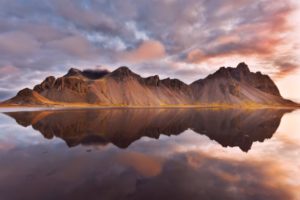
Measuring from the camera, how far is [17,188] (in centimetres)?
849

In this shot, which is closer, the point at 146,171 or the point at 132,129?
the point at 146,171

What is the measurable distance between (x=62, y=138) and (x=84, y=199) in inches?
589

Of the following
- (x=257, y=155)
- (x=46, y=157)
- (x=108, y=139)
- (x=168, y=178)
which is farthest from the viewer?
(x=108, y=139)

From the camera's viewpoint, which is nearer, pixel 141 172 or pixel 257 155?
pixel 141 172

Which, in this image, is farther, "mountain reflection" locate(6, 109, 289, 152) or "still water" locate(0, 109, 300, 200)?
"mountain reflection" locate(6, 109, 289, 152)

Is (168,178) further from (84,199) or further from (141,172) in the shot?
(84,199)

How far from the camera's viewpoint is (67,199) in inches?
300

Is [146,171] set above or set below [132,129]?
below

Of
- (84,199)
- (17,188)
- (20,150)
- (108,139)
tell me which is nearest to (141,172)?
(84,199)

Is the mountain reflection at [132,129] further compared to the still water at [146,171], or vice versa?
the mountain reflection at [132,129]

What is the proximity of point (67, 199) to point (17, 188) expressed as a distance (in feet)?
9.31

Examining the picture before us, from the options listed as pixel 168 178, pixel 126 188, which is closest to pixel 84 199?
pixel 126 188

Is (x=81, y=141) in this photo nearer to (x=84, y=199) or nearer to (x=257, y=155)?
(x=84, y=199)

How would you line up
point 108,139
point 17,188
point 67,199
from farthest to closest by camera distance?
1. point 108,139
2. point 17,188
3. point 67,199
